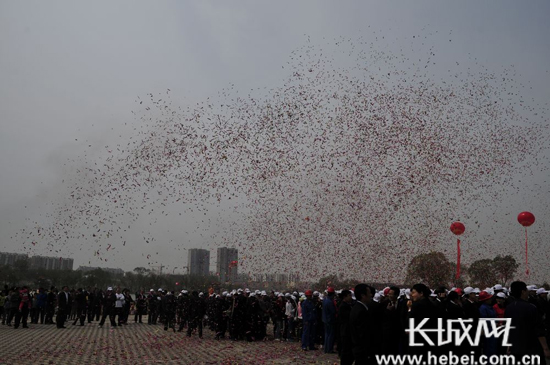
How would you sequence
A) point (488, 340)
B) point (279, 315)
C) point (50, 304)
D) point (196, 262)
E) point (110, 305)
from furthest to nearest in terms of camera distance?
point (196, 262), point (50, 304), point (110, 305), point (279, 315), point (488, 340)

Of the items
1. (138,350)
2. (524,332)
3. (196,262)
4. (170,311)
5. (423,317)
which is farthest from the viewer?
(196,262)

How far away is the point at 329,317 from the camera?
1554 centimetres

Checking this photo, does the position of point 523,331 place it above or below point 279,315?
above

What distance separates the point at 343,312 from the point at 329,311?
3168 mm

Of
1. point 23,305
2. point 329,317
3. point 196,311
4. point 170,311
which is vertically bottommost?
point 170,311

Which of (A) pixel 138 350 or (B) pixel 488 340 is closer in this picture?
(B) pixel 488 340

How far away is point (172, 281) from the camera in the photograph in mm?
90750

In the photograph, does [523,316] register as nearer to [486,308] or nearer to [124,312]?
[486,308]

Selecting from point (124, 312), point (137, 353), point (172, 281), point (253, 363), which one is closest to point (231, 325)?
point (137, 353)

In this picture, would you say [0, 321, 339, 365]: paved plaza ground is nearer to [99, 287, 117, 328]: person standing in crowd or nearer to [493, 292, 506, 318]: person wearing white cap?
[99, 287, 117, 328]: person standing in crowd

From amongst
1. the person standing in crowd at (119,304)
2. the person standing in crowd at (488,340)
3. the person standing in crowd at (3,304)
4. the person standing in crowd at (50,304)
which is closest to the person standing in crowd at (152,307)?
the person standing in crowd at (119,304)

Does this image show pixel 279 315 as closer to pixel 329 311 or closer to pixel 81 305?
pixel 329 311

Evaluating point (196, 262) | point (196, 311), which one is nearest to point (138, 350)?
point (196, 311)

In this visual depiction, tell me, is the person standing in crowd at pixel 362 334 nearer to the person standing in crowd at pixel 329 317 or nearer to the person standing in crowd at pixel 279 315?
the person standing in crowd at pixel 329 317
